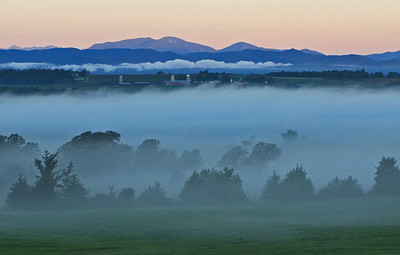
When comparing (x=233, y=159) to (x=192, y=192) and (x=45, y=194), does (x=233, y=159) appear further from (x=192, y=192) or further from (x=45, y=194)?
(x=45, y=194)

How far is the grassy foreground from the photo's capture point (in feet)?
142

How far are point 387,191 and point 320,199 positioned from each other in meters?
8.11

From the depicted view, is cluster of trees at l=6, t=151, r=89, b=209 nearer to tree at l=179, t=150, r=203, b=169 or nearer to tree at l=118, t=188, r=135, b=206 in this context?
tree at l=118, t=188, r=135, b=206

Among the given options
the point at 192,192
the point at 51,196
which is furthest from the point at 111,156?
the point at 51,196

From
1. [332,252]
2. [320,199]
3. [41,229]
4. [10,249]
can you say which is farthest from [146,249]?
[320,199]

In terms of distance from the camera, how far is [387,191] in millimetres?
92188

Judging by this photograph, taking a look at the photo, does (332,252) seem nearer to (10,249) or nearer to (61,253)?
(61,253)

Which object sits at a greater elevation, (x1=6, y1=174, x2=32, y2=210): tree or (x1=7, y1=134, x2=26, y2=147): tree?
(x1=6, y1=174, x2=32, y2=210): tree

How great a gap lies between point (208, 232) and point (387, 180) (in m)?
46.8

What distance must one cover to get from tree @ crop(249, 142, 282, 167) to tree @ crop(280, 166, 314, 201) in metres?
45.3

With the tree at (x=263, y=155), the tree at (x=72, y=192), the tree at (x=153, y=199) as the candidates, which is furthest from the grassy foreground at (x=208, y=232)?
the tree at (x=263, y=155)

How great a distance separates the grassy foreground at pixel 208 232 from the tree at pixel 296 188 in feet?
49.4

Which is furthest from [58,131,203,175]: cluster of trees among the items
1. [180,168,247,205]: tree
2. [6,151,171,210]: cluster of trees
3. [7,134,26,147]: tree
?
[6,151,171,210]: cluster of trees

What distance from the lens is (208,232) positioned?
172ft
